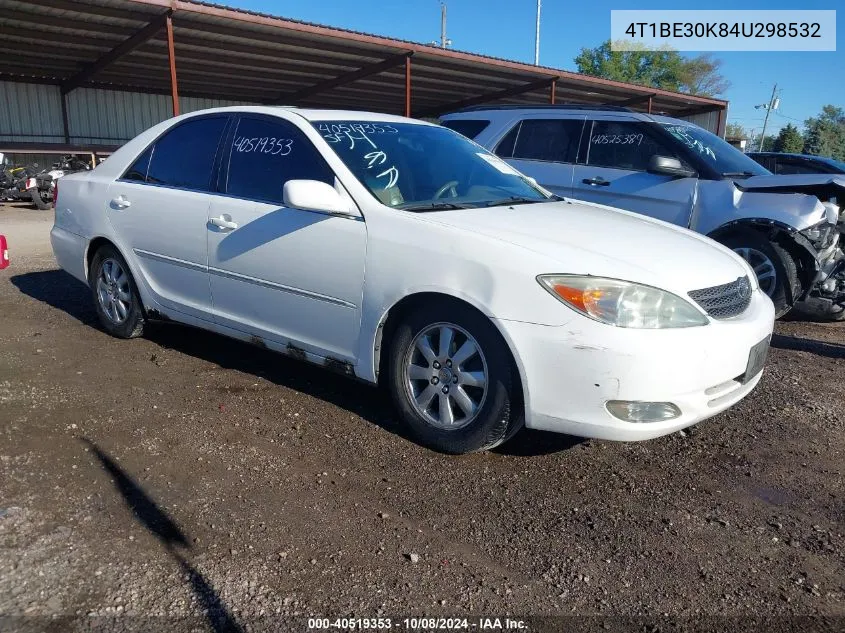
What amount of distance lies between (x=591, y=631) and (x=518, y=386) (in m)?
1.18

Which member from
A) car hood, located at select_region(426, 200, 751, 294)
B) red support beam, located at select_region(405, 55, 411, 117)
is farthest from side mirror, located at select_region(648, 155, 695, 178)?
red support beam, located at select_region(405, 55, 411, 117)

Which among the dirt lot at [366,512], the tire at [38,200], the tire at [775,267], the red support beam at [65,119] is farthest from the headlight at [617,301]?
the red support beam at [65,119]

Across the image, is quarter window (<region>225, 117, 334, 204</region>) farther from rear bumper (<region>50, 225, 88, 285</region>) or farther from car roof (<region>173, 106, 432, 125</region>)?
rear bumper (<region>50, 225, 88, 285</region>)

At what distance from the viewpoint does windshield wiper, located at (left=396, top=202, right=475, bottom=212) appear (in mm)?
3646

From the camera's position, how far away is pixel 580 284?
3.03m

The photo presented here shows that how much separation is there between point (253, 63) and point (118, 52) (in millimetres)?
3164

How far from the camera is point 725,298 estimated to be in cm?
337

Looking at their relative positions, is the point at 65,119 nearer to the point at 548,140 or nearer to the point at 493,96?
the point at 493,96

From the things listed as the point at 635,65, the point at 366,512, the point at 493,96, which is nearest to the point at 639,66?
the point at 635,65

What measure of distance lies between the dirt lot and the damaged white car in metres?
1.75

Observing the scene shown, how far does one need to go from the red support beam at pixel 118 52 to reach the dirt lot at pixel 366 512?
10569 mm

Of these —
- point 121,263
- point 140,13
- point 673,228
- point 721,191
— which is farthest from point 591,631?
point 140,13

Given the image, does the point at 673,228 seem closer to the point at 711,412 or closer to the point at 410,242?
the point at 711,412

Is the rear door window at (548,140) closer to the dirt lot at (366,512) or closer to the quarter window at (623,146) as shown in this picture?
the quarter window at (623,146)
